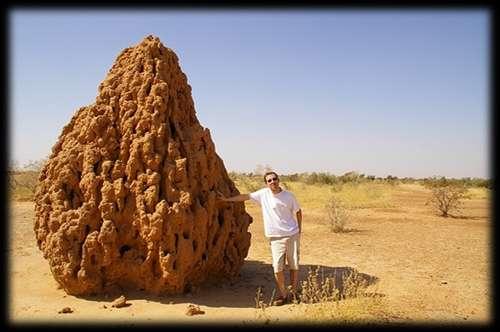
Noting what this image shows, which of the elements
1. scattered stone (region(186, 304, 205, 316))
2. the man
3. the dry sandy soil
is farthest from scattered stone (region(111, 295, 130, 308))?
the man

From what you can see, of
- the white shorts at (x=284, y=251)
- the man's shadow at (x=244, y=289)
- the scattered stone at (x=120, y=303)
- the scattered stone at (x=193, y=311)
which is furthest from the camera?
the white shorts at (x=284, y=251)

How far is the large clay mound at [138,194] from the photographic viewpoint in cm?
588

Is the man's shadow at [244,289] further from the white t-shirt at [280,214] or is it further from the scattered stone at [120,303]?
the white t-shirt at [280,214]

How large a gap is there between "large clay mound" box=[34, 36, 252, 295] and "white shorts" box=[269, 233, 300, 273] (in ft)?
2.94

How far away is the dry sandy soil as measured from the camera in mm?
5312

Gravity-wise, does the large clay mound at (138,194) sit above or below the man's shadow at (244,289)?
above

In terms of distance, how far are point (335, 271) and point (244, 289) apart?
1798 millimetres

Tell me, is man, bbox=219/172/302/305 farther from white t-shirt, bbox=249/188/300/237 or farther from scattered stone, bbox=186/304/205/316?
scattered stone, bbox=186/304/205/316

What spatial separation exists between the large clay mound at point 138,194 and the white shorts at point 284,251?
89cm

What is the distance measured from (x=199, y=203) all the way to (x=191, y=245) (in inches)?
23.6

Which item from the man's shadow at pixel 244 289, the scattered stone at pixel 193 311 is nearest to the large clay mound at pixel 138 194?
the man's shadow at pixel 244 289

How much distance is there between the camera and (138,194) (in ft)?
19.9

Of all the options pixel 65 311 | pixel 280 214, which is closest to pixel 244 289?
pixel 280 214
